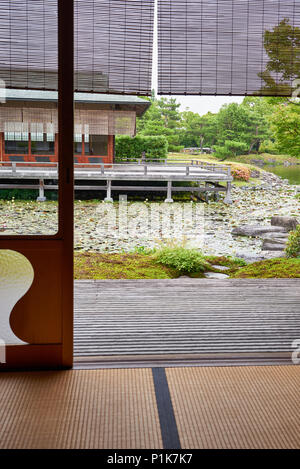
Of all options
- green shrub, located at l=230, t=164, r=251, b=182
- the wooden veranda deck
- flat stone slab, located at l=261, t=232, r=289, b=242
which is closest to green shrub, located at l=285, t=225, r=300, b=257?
flat stone slab, located at l=261, t=232, r=289, b=242

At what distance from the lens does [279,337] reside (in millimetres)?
2314

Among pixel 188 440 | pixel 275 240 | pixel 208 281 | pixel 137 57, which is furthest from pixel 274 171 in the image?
pixel 188 440

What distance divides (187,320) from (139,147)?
10772 mm

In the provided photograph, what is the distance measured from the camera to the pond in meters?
13.4

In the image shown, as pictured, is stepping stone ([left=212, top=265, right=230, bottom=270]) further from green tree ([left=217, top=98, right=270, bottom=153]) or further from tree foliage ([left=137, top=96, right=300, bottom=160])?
green tree ([left=217, top=98, right=270, bottom=153])

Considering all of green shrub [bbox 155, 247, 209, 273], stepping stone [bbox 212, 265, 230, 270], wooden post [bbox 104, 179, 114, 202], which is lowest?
stepping stone [bbox 212, 265, 230, 270]

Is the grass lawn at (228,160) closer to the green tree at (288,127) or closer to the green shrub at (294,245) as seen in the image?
the green tree at (288,127)

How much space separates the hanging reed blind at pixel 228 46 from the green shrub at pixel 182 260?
2.81 metres

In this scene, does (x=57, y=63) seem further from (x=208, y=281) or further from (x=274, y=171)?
(x=274, y=171)

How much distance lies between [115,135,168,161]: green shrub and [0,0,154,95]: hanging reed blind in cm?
1045

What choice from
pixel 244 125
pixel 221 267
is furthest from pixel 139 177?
pixel 221 267

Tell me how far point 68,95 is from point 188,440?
1.35 m

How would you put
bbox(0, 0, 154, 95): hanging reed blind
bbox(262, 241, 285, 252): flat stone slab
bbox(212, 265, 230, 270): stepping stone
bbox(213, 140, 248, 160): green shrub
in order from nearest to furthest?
1. bbox(0, 0, 154, 95): hanging reed blind
2. bbox(212, 265, 230, 270): stepping stone
3. bbox(262, 241, 285, 252): flat stone slab
4. bbox(213, 140, 248, 160): green shrub

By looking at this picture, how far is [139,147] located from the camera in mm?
12914
